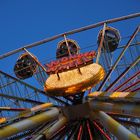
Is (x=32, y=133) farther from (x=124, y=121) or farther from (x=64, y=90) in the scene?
(x=124, y=121)

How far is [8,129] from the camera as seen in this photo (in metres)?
11.8

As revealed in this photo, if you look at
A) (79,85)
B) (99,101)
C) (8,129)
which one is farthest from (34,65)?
(8,129)

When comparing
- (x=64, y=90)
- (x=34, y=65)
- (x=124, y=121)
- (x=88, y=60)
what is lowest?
(x=124, y=121)

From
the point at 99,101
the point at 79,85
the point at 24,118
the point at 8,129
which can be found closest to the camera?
the point at 8,129

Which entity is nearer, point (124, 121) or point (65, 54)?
point (124, 121)

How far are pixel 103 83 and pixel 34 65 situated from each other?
6.57 meters

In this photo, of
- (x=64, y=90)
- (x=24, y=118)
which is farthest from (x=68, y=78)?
(x=24, y=118)

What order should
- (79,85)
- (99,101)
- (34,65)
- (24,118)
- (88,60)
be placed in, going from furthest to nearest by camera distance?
1. (34,65)
2. (88,60)
3. (79,85)
4. (99,101)
5. (24,118)

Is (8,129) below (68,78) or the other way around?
below

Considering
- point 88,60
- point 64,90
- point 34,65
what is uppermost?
point 34,65

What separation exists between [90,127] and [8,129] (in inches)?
311

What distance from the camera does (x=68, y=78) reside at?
18.2 m

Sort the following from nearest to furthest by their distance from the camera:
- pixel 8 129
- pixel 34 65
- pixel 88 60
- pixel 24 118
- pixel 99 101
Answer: pixel 8 129, pixel 24 118, pixel 99 101, pixel 88 60, pixel 34 65

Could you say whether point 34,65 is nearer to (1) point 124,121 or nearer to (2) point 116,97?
Result: (1) point 124,121
